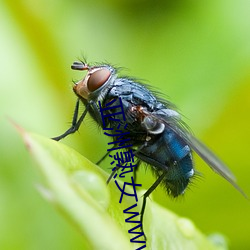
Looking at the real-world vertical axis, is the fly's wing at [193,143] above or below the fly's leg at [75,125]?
above

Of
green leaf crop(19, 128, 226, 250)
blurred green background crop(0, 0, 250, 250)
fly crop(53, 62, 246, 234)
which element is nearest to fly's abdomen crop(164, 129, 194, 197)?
fly crop(53, 62, 246, 234)

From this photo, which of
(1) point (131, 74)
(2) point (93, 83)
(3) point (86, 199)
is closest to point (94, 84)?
(2) point (93, 83)

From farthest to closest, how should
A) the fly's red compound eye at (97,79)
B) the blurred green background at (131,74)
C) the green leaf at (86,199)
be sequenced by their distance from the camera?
the blurred green background at (131,74) < the fly's red compound eye at (97,79) < the green leaf at (86,199)

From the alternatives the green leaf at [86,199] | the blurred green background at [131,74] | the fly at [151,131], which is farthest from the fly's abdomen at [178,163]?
the blurred green background at [131,74]

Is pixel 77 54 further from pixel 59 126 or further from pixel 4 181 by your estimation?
pixel 4 181

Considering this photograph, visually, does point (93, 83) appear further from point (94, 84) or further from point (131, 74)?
point (131, 74)

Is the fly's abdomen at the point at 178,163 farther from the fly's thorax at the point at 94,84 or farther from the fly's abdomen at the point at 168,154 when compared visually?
the fly's thorax at the point at 94,84
